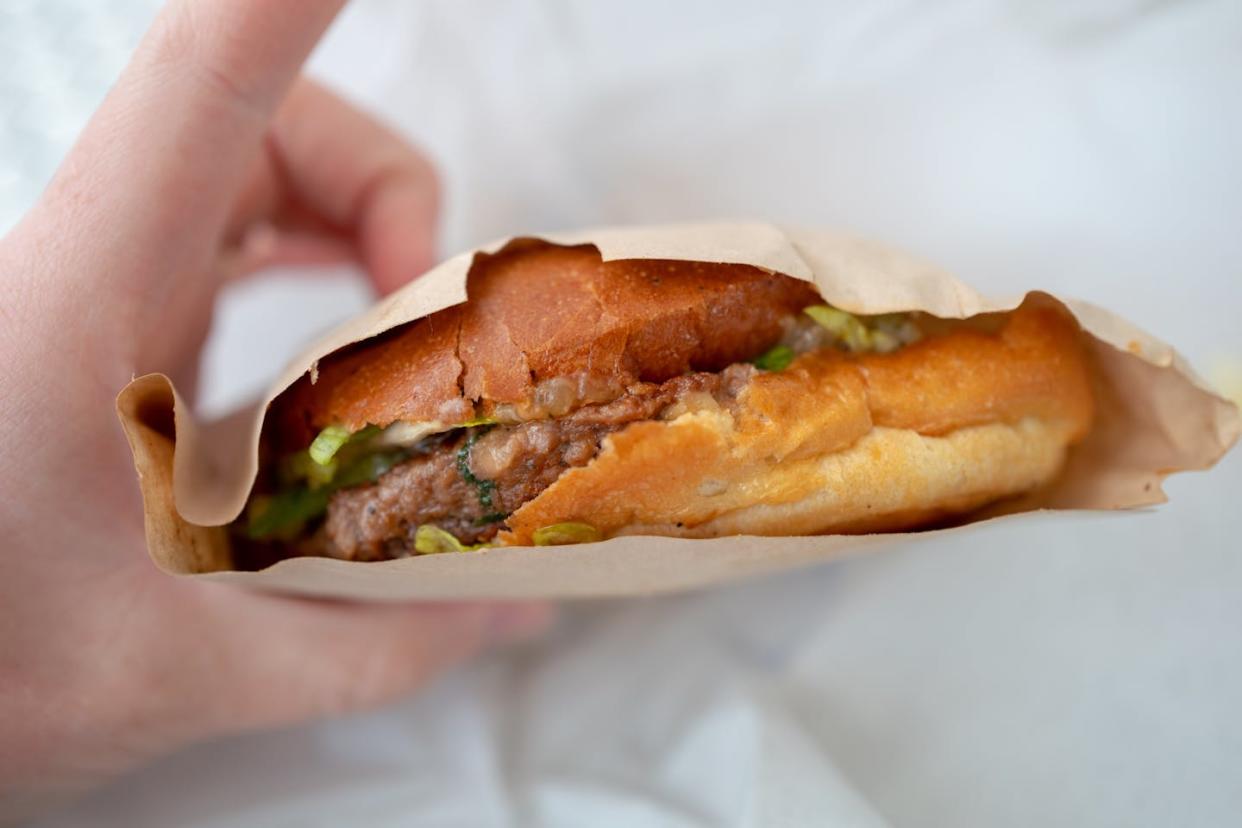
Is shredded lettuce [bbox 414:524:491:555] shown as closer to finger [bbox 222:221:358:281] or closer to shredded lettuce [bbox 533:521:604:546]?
shredded lettuce [bbox 533:521:604:546]

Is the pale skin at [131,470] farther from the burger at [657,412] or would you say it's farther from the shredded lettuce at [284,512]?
the burger at [657,412]

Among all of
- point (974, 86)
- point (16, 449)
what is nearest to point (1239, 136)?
point (974, 86)

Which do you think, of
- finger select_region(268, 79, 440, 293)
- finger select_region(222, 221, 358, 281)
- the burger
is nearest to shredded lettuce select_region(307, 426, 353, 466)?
the burger

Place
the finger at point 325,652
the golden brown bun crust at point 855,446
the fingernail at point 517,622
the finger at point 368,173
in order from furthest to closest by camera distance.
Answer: the finger at point 368,173, the fingernail at point 517,622, the finger at point 325,652, the golden brown bun crust at point 855,446

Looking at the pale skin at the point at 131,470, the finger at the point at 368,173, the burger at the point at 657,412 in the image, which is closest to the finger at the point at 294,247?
the finger at the point at 368,173

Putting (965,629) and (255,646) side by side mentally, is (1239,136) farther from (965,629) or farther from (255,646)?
(255,646)

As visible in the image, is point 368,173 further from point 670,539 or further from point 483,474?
point 670,539

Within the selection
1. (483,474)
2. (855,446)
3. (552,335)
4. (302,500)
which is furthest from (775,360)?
(302,500)
